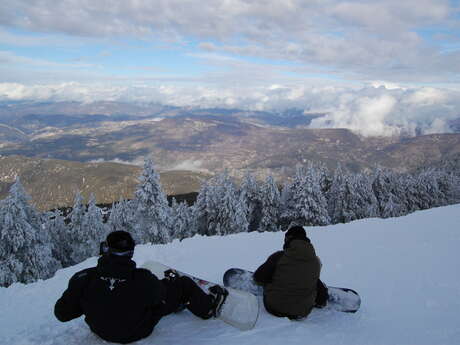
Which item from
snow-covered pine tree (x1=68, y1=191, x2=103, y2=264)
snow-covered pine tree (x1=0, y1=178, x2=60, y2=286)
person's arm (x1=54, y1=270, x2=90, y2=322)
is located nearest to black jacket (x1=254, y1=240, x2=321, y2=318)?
person's arm (x1=54, y1=270, x2=90, y2=322)

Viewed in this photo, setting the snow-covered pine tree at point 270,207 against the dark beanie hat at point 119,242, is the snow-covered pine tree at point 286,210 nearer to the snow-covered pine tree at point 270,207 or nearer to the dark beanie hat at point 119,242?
the snow-covered pine tree at point 270,207

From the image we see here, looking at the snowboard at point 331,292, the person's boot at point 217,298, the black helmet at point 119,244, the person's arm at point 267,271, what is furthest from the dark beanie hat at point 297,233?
the black helmet at point 119,244

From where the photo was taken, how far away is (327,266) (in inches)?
375

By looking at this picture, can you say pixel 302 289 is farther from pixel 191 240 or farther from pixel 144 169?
pixel 144 169

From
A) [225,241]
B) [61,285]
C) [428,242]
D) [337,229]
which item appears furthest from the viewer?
[337,229]

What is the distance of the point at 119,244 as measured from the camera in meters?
4.40

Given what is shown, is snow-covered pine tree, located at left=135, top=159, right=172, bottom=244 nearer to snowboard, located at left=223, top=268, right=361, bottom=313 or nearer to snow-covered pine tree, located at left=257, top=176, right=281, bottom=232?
snow-covered pine tree, located at left=257, top=176, right=281, bottom=232

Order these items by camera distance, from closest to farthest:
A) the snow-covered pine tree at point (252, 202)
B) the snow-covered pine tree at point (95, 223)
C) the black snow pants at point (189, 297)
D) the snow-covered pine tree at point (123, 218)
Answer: the black snow pants at point (189, 297)
the snow-covered pine tree at point (95, 223)
the snow-covered pine tree at point (123, 218)
the snow-covered pine tree at point (252, 202)

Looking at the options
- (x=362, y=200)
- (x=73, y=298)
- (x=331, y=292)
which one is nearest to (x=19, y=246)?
(x=73, y=298)

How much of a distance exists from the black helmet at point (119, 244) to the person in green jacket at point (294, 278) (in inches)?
110

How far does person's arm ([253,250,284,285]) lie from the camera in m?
6.07

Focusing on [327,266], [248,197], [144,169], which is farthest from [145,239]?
[327,266]

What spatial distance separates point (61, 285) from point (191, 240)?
4.95 metres

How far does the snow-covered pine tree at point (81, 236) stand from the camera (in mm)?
32375
